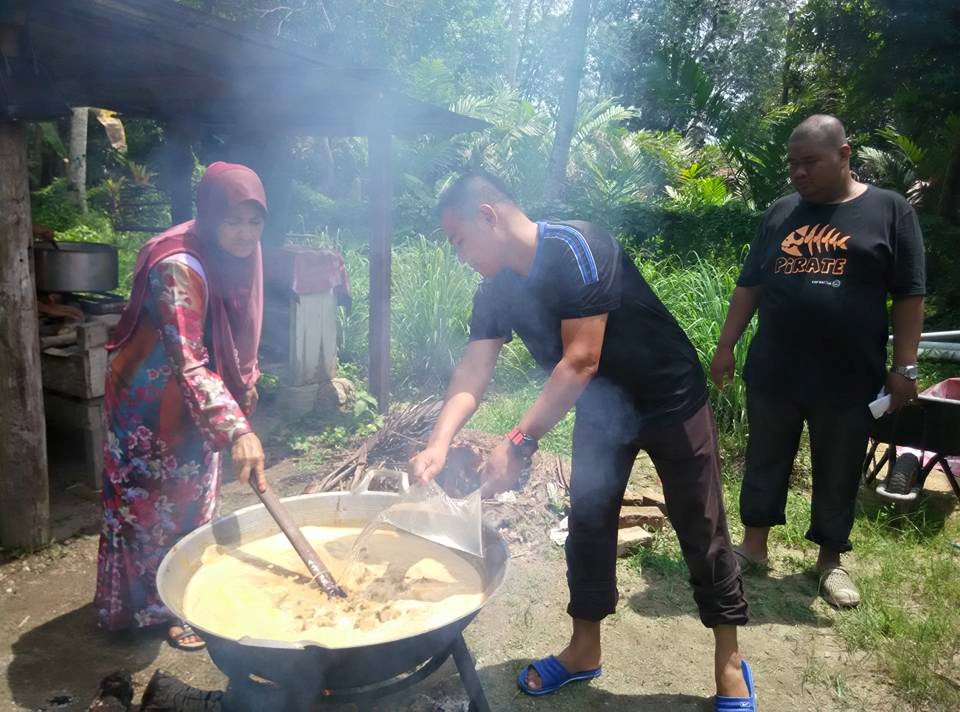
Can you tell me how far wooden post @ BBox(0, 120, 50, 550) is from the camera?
382 cm

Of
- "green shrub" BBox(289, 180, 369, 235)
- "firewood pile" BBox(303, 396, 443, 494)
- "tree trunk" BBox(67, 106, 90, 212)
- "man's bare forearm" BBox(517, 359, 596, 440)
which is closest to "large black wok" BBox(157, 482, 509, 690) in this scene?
"man's bare forearm" BBox(517, 359, 596, 440)

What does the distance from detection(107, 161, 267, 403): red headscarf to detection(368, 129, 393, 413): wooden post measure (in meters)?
3.32

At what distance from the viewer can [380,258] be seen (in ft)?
21.7

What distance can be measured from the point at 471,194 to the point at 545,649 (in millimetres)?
2215

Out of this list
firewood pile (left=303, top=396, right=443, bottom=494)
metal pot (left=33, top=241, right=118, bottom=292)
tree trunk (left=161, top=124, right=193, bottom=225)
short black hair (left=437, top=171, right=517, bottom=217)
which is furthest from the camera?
tree trunk (left=161, top=124, right=193, bottom=225)

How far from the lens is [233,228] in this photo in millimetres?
2893

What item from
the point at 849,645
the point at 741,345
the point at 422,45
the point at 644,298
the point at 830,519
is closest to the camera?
the point at 644,298

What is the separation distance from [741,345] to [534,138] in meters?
13.8

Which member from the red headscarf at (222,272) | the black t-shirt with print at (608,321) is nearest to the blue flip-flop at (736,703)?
the black t-shirt with print at (608,321)

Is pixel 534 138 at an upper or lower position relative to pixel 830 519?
upper

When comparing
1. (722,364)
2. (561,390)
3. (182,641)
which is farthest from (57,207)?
(561,390)

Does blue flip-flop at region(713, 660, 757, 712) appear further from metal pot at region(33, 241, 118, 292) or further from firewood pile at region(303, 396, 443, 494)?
metal pot at region(33, 241, 118, 292)

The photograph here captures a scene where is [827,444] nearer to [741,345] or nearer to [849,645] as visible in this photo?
[849,645]

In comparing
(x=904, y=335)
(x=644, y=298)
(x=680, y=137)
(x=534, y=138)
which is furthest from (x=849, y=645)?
(x=680, y=137)
